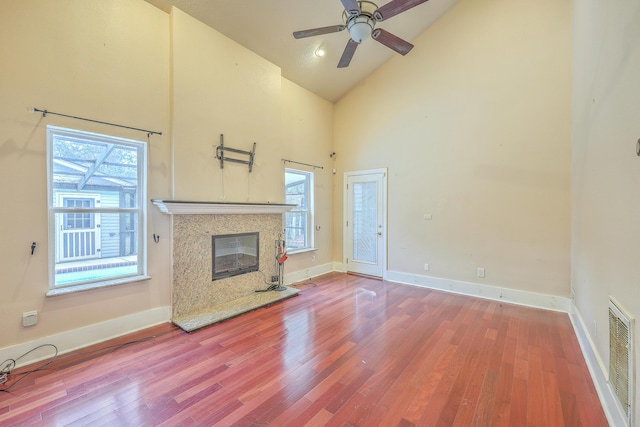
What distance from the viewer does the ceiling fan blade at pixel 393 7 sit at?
2.55m

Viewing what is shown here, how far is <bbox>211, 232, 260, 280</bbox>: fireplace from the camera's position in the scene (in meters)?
3.88

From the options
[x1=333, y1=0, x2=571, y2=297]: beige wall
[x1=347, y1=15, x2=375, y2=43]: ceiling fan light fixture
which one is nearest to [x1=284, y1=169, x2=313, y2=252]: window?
[x1=333, y1=0, x2=571, y2=297]: beige wall

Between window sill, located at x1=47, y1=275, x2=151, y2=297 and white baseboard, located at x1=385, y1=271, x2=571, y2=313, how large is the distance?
4186mm

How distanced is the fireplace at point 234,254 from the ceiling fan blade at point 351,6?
315 cm

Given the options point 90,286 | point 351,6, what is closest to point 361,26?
point 351,6

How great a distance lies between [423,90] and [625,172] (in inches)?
148

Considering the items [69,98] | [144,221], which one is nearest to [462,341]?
[144,221]

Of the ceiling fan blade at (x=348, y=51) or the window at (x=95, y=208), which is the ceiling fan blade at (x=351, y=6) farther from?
the window at (x=95, y=208)

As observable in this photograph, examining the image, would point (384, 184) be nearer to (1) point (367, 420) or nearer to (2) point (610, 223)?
(2) point (610, 223)

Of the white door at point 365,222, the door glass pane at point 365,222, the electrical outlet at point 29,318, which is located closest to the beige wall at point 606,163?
A: the white door at point 365,222

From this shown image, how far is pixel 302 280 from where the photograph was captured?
5.34m

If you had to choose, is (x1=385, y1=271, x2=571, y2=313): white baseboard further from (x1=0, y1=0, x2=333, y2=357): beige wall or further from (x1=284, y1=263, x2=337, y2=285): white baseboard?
(x1=0, y1=0, x2=333, y2=357): beige wall

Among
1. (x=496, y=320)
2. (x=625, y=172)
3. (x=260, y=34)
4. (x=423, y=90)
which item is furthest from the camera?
(x=423, y=90)

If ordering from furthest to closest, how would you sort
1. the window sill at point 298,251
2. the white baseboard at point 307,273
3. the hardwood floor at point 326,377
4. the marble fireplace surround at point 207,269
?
1. the window sill at point 298,251
2. the white baseboard at point 307,273
3. the marble fireplace surround at point 207,269
4. the hardwood floor at point 326,377
